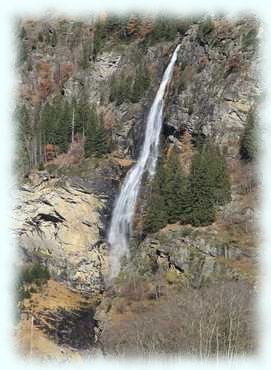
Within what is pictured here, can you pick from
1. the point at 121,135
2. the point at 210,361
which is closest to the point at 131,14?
the point at 121,135

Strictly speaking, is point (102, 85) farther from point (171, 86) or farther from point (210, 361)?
point (210, 361)

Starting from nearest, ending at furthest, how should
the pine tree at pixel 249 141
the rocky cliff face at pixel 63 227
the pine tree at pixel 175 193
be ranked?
the pine tree at pixel 175 193 < the rocky cliff face at pixel 63 227 < the pine tree at pixel 249 141

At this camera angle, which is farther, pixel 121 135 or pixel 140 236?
pixel 121 135

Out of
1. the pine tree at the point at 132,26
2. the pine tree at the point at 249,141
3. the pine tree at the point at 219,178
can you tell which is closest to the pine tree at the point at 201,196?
the pine tree at the point at 219,178

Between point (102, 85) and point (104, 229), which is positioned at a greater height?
point (102, 85)

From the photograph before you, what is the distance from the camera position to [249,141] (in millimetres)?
52344

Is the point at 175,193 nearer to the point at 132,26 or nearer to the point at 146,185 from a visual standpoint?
the point at 146,185

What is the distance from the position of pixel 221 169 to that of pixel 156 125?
43.3ft

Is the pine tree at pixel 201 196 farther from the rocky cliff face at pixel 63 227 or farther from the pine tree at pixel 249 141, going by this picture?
the rocky cliff face at pixel 63 227

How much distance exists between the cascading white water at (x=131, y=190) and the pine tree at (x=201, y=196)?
24.4 ft

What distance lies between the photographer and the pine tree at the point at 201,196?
46.6 metres

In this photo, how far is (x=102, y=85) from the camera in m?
71.1

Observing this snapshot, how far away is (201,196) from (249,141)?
7.84 meters

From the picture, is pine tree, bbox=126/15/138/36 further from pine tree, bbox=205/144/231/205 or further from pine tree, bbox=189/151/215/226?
pine tree, bbox=189/151/215/226
